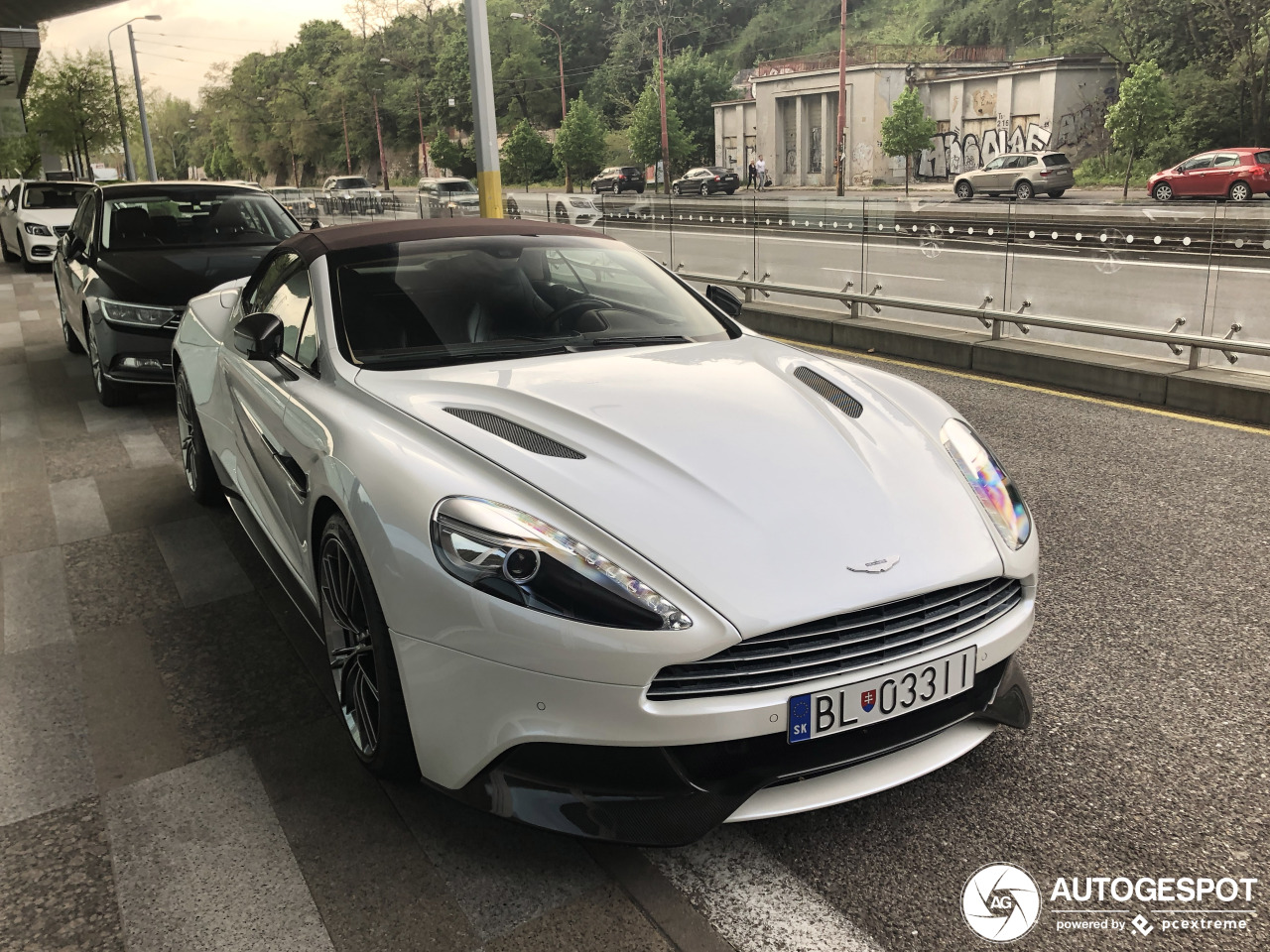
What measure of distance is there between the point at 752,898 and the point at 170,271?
7090mm

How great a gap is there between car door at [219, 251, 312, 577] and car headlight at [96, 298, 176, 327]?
3.30m

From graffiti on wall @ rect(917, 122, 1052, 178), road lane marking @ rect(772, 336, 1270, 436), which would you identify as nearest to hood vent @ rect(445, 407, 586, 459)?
road lane marking @ rect(772, 336, 1270, 436)

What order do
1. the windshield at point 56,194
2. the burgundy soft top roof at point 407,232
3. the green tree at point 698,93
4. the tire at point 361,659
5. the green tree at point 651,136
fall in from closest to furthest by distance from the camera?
1. the tire at point 361,659
2. the burgundy soft top roof at point 407,232
3. the windshield at point 56,194
4. the green tree at point 651,136
5. the green tree at point 698,93

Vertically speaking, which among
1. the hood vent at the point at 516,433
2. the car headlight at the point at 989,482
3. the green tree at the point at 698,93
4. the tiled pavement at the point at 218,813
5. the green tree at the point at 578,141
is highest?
the green tree at the point at 698,93

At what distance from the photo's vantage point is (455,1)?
106 meters

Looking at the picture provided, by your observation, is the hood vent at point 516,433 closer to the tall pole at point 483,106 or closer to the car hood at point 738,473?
the car hood at point 738,473

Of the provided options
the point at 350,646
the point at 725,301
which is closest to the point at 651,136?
the point at 725,301

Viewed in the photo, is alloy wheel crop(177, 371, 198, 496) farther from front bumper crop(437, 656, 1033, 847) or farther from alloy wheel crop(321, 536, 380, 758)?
front bumper crop(437, 656, 1033, 847)

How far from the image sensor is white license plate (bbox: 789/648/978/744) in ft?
7.39

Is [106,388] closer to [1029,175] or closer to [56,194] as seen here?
[56,194]

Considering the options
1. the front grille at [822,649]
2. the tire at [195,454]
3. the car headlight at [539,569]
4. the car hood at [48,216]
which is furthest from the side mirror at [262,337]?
the car hood at [48,216]

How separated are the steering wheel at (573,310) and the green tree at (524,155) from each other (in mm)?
71298

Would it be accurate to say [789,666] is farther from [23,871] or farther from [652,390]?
[23,871]

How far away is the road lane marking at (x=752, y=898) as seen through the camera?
2279mm
